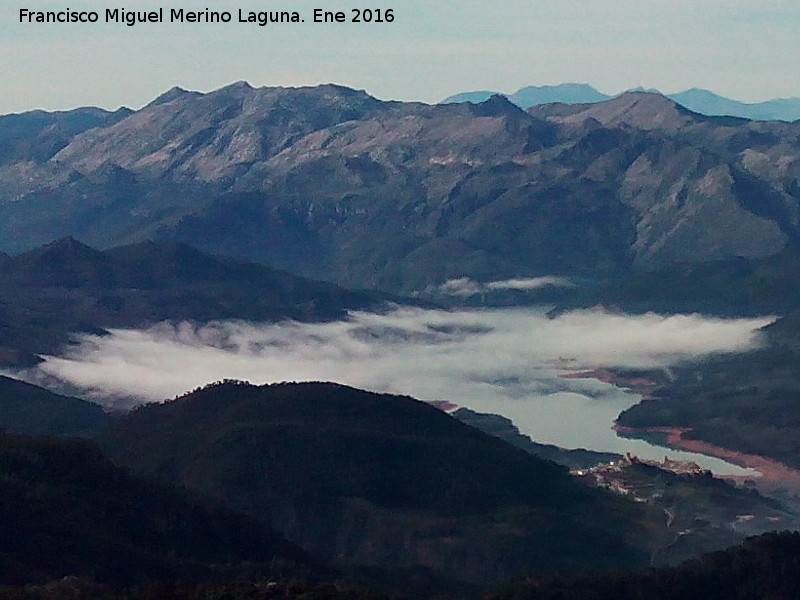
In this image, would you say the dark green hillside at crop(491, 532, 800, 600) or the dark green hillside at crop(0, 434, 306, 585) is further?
the dark green hillside at crop(491, 532, 800, 600)

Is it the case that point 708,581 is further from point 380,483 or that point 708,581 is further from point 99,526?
point 380,483

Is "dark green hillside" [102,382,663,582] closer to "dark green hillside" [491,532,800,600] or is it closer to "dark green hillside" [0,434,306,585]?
"dark green hillside" [0,434,306,585]

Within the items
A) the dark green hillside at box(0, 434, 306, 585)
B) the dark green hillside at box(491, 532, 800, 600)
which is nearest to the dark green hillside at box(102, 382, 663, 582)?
the dark green hillside at box(0, 434, 306, 585)

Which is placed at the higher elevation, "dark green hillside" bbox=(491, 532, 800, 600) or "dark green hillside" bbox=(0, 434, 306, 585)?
"dark green hillside" bbox=(0, 434, 306, 585)

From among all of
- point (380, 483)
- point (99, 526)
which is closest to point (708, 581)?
point (99, 526)

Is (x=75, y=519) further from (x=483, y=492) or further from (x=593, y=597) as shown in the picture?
(x=483, y=492)
